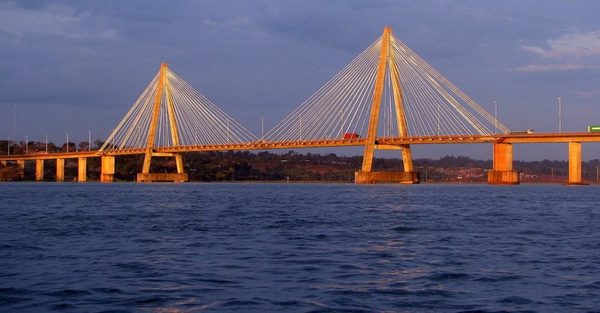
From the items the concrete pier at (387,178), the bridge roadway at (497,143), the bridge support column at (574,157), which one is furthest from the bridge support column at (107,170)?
the bridge support column at (574,157)

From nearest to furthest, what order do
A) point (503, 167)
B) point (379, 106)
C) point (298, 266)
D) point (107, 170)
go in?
point (298, 266) < point (379, 106) < point (503, 167) < point (107, 170)

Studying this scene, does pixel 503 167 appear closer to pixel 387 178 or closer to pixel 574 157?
pixel 574 157

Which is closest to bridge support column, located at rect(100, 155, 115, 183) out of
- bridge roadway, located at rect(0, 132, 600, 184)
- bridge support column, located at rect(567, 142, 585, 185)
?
bridge roadway, located at rect(0, 132, 600, 184)

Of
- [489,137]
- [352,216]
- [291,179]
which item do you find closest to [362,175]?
[489,137]

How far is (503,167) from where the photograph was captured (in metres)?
82.2

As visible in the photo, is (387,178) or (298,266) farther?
(387,178)

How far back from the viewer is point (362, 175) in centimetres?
8056

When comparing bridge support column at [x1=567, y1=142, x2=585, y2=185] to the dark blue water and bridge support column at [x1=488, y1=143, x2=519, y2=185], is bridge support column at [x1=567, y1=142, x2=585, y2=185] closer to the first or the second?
bridge support column at [x1=488, y1=143, x2=519, y2=185]

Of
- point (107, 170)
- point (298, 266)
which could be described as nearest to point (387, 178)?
point (107, 170)

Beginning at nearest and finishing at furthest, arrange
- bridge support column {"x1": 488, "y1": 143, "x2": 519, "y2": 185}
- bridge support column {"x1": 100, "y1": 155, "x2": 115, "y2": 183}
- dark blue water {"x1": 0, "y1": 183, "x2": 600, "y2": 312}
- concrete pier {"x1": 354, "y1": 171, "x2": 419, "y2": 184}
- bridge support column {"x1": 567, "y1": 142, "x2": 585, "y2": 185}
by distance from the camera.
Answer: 1. dark blue water {"x1": 0, "y1": 183, "x2": 600, "y2": 312}
2. bridge support column {"x1": 567, "y1": 142, "x2": 585, "y2": 185}
3. bridge support column {"x1": 488, "y1": 143, "x2": 519, "y2": 185}
4. concrete pier {"x1": 354, "y1": 171, "x2": 419, "y2": 184}
5. bridge support column {"x1": 100, "y1": 155, "x2": 115, "y2": 183}

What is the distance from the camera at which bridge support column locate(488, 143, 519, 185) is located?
263 feet

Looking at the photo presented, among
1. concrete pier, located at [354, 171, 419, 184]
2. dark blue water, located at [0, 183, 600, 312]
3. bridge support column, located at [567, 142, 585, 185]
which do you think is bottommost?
dark blue water, located at [0, 183, 600, 312]

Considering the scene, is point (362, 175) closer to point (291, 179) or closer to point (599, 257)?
point (599, 257)

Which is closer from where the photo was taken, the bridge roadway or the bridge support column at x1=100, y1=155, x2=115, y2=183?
the bridge roadway
